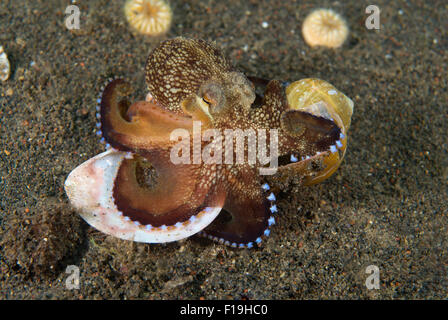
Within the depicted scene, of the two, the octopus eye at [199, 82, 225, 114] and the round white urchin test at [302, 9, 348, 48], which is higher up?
the round white urchin test at [302, 9, 348, 48]

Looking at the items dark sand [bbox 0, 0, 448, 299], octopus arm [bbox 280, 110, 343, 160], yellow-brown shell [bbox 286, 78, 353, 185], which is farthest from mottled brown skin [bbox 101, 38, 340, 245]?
dark sand [bbox 0, 0, 448, 299]

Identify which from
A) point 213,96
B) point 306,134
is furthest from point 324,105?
point 213,96

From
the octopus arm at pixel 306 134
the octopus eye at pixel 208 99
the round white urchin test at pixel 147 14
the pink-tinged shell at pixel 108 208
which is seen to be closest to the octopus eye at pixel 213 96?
the octopus eye at pixel 208 99

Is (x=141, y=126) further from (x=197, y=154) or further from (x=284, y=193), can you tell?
(x=284, y=193)

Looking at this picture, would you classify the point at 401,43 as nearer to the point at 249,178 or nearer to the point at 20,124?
the point at 249,178

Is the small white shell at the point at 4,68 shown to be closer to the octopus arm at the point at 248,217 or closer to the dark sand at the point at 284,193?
the dark sand at the point at 284,193

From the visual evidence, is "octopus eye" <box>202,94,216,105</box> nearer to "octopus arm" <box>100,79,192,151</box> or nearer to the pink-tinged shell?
"octopus arm" <box>100,79,192,151</box>
